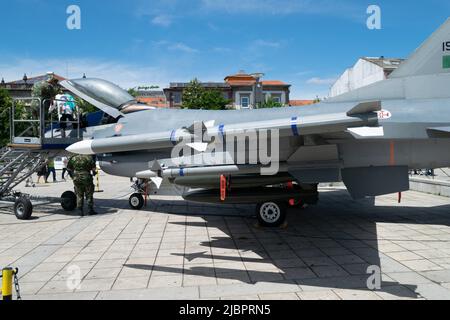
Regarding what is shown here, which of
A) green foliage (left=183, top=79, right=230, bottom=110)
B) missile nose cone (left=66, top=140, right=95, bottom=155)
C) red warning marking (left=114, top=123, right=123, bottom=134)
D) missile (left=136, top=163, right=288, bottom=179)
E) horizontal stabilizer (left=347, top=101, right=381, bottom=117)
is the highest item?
green foliage (left=183, top=79, right=230, bottom=110)

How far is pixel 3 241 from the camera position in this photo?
8102mm

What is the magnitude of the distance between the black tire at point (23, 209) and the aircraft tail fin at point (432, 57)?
11573 mm

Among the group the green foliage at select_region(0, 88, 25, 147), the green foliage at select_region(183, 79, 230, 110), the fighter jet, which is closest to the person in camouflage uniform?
the fighter jet

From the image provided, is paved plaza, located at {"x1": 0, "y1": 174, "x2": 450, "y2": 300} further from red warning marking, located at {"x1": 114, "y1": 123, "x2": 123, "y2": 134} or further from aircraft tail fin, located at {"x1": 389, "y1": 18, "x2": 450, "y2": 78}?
aircraft tail fin, located at {"x1": 389, "y1": 18, "x2": 450, "y2": 78}

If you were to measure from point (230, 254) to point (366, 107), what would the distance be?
3.94 m

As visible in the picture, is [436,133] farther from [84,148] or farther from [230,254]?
[84,148]

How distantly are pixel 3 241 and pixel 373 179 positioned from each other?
9.32 metres

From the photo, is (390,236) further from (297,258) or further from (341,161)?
(297,258)

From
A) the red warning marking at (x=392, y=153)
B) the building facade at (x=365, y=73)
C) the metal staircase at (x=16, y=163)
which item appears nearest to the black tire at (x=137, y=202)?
the metal staircase at (x=16, y=163)

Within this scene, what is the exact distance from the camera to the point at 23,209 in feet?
34.2

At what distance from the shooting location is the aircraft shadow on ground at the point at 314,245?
5.47 m

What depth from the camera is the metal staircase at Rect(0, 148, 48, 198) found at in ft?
36.8

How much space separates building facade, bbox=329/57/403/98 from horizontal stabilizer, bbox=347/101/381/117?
124ft

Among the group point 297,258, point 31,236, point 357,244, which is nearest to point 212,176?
point 297,258
